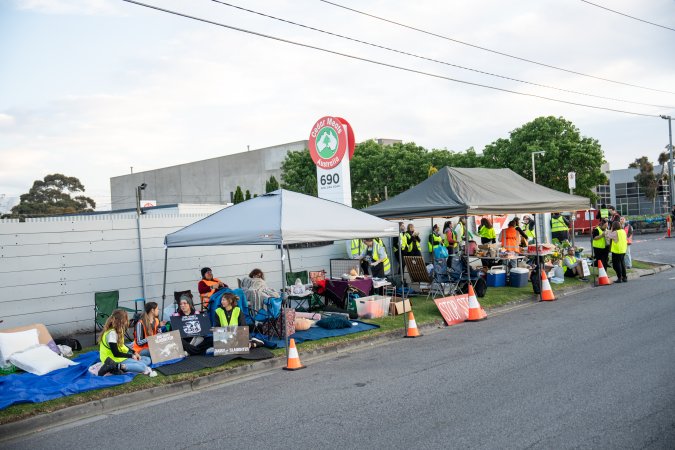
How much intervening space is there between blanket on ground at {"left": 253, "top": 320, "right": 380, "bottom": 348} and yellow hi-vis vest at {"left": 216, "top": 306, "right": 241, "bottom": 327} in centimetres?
79

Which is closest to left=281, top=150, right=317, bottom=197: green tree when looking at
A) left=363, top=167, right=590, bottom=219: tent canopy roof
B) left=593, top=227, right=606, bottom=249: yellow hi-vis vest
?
left=593, top=227, right=606, bottom=249: yellow hi-vis vest

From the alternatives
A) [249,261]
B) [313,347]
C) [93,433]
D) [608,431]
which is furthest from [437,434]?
[249,261]

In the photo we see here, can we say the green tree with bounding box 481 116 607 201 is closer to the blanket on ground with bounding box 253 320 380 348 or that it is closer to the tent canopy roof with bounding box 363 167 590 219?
the tent canopy roof with bounding box 363 167 590 219

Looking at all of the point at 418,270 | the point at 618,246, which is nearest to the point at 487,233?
the point at 618,246

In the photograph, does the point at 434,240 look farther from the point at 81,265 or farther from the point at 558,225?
the point at 81,265

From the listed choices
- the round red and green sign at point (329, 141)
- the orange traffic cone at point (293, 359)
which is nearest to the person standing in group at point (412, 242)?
the round red and green sign at point (329, 141)

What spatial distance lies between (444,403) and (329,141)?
11.6m

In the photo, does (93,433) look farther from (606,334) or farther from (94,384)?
(606,334)

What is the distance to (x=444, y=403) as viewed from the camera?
22.1 feet

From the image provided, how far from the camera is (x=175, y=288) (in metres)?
14.0

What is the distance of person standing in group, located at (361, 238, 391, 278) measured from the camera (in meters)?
17.5

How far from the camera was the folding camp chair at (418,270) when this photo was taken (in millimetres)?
15383

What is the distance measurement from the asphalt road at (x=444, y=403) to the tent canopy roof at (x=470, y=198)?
4.23m

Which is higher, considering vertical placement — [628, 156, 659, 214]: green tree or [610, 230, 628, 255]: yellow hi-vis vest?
[628, 156, 659, 214]: green tree
